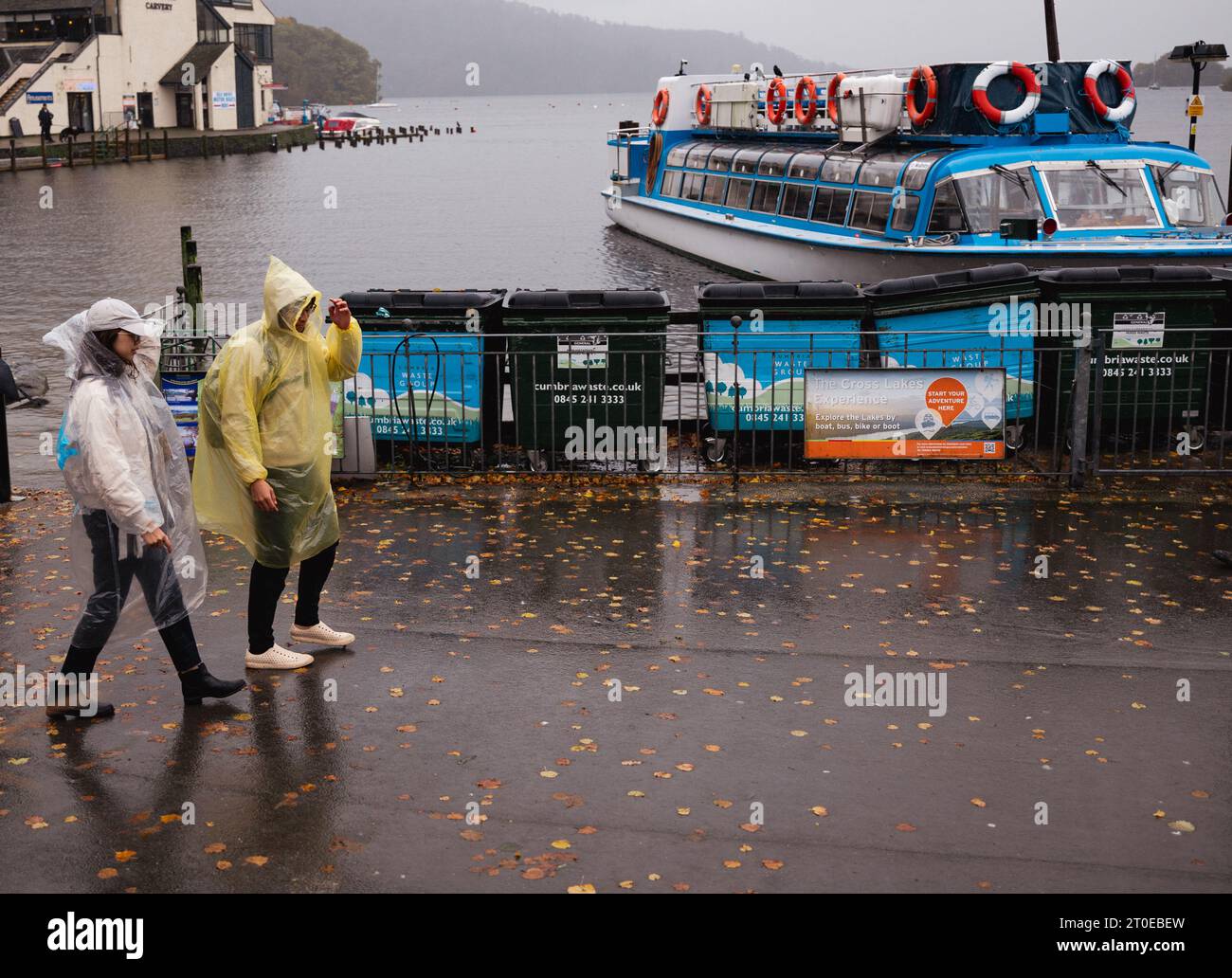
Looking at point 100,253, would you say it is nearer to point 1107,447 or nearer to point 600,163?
point 1107,447

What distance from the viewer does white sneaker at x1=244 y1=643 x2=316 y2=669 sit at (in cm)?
724

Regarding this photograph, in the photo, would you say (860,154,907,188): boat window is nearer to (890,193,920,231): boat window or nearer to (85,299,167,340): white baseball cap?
(890,193,920,231): boat window

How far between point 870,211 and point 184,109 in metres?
80.4

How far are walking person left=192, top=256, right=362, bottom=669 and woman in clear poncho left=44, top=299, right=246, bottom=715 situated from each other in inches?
12.7

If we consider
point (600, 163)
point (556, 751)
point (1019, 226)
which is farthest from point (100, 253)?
point (600, 163)

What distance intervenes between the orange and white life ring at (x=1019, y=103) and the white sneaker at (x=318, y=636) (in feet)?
56.7

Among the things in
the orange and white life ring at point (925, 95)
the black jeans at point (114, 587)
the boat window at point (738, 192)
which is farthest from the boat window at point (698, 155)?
the black jeans at point (114, 587)

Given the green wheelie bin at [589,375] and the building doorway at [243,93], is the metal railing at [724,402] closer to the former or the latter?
the green wheelie bin at [589,375]

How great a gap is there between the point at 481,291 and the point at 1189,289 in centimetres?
604

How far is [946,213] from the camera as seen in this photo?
70.2ft

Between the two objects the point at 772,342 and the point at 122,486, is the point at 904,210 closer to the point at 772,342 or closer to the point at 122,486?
the point at 772,342

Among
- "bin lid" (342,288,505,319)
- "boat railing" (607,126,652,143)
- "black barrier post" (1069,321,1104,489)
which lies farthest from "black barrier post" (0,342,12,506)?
"boat railing" (607,126,652,143)

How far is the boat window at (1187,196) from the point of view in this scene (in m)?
19.9

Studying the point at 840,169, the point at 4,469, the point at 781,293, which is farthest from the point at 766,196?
the point at 4,469
